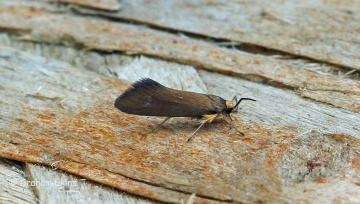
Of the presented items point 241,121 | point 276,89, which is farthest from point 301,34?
point 241,121

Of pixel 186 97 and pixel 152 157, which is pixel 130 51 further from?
pixel 152 157

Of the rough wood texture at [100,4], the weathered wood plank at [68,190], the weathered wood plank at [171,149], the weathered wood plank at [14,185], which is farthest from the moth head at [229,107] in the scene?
the rough wood texture at [100,4]

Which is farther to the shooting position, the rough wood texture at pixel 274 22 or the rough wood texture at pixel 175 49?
the rough wood texture at pixel 274 22

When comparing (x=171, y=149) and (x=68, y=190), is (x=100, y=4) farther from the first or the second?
(x=68, y=190)

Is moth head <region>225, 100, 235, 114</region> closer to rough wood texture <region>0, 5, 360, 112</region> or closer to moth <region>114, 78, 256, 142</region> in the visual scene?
moth <region>114, 78, 256, 142</region>

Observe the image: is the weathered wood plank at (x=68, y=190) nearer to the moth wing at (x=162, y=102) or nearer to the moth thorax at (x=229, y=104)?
the moth wing at (x=162, y=102)
